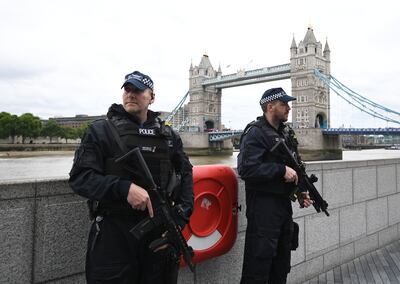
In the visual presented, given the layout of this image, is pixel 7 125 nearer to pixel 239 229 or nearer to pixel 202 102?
pixel 202 102

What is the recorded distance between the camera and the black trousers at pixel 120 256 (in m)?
1.45

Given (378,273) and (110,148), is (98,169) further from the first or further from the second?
(378,273)

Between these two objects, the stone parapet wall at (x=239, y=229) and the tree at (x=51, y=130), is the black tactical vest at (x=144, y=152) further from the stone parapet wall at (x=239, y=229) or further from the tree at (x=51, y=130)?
the tree at (x=51, y=130)

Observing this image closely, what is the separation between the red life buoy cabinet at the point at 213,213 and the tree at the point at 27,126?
49226 millimetres

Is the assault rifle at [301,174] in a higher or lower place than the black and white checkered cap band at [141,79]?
lower

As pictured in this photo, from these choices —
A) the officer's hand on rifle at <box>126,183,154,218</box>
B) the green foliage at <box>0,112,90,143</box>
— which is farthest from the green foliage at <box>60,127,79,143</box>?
the officer's hand on rifle at <box>126,183,154,218</box>

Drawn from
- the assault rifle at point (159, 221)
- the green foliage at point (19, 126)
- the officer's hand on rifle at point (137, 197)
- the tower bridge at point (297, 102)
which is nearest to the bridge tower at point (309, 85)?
the tower bridge at point (297, 102)

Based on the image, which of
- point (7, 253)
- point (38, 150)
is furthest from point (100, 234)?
point (38, 150)

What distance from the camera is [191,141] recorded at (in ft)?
166

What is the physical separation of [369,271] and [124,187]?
2.72 m

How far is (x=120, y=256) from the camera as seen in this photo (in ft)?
4.80

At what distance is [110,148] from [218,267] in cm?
147

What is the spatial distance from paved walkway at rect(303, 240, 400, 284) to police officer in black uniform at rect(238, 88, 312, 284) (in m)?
1.05

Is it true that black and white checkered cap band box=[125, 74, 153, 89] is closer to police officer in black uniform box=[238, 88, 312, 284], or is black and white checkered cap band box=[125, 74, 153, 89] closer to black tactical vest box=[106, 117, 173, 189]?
black tactical vest box=[106, 117, 173, 189]
